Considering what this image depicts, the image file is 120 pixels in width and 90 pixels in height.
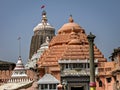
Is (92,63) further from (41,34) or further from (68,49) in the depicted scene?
(41,34)

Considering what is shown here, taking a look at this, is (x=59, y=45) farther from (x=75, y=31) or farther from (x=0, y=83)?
(x=0, y=83)

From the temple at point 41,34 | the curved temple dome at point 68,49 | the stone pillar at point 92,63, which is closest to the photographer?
the stone pillar at point 92,63

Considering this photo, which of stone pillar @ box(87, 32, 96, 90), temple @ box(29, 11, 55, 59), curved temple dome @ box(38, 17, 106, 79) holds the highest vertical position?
temple @ box(29, 11, 55, 59)

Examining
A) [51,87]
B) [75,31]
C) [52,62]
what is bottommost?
[51,87]

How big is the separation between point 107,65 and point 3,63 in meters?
34.2

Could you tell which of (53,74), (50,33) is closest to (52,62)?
(53,74)

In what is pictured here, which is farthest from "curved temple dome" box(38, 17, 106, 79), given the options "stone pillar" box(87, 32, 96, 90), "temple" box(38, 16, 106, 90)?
"stone pillar" box(87, 32, 96, 90)

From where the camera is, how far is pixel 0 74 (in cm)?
7681

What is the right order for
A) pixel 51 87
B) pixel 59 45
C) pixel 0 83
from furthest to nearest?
1. pixel 0 83
2. pixel 59 45
3. pixel 51 87

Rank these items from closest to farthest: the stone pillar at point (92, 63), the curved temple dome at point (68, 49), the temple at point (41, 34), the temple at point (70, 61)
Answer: the stone pillar at point (92, 63), the temple at point (70, 61), the curved temple dome at point (68, 49), the temple at point (41, 34)

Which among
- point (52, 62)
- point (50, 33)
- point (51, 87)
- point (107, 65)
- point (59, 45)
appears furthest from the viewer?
point (50, 33)

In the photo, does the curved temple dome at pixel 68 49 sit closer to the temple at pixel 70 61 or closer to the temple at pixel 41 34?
the temple at pixel 70 61

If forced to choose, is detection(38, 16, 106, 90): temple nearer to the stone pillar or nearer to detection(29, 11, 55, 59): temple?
the stone pillar

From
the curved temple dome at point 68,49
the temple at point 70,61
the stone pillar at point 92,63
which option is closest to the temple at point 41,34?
the curved temple dome at point 68,49
